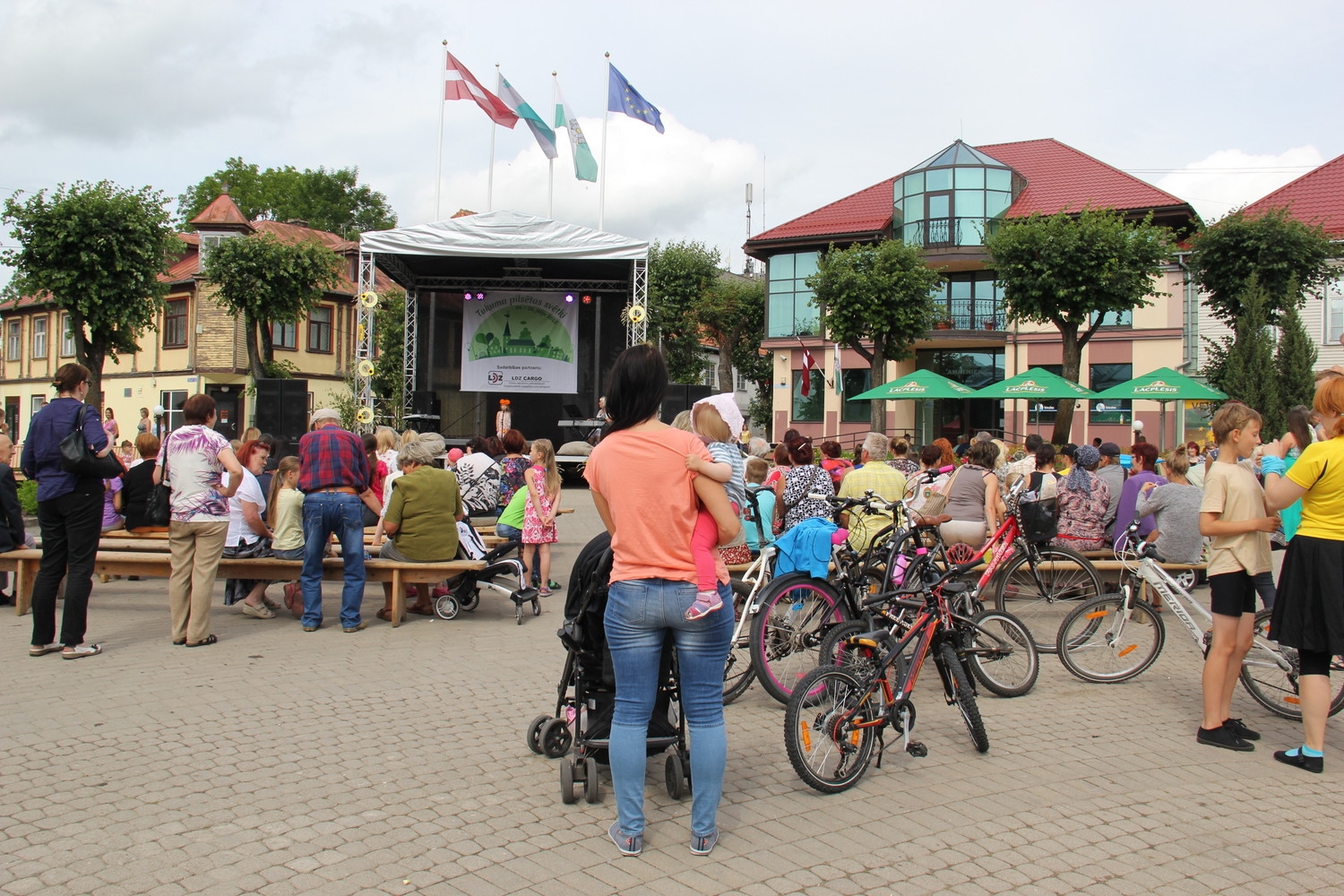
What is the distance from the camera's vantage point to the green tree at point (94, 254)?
19266mm

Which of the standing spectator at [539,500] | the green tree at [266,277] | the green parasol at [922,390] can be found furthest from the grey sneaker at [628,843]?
the green tree at [266,277]

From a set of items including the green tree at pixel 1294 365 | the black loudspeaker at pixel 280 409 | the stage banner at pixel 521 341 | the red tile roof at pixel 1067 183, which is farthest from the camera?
the red tile roof at pixel 1067 183

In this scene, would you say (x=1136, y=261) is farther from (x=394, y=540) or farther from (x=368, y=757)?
(x=368, y=757)

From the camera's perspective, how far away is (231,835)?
3689 mm

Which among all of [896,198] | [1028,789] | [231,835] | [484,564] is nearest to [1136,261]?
[896,198]

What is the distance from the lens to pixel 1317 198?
32.0 meters

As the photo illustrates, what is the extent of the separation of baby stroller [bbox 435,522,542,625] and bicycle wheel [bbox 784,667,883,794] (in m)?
3.90

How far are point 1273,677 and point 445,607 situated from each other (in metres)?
5.68

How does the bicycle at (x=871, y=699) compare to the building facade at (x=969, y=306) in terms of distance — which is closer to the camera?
the bicycle at (x=871, y=699)

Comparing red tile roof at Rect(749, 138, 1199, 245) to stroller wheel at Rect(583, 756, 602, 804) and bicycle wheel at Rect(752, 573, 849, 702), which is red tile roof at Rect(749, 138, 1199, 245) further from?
stroller wheel at Rect(583, 756, 602, 804)

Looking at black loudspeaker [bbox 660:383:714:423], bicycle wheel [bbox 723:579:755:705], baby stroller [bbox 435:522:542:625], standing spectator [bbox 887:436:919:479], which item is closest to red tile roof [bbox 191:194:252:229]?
black loudspeaker [bbox 660:383:714:423]

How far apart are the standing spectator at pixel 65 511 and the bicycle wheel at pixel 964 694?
17.0ft

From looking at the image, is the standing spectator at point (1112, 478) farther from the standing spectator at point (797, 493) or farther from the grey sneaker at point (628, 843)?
the grey sneaker at point (628, 843)

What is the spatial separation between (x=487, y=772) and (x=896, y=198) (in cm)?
3389
